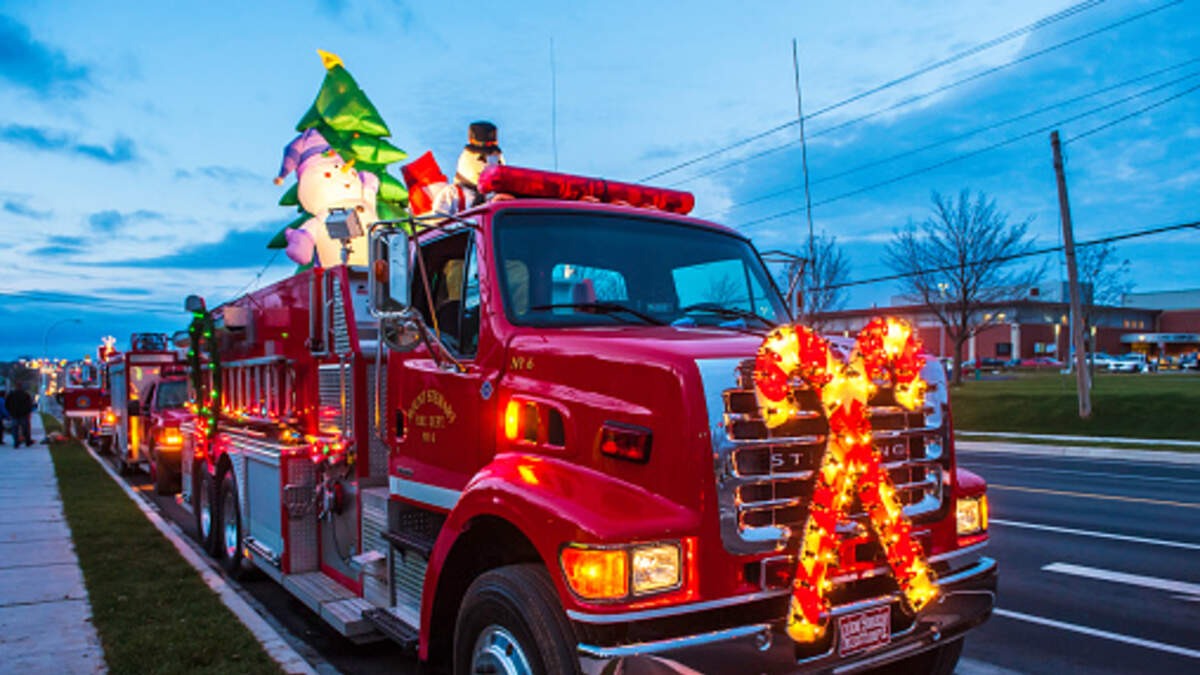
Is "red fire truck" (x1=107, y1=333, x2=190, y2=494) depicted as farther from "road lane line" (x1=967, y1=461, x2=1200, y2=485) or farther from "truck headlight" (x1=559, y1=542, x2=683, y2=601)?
"road lane line" (x1=967, y1=461, x2=1200, y2=485)

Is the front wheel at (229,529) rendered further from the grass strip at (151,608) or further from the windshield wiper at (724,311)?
the windshield wiper at (724,311)

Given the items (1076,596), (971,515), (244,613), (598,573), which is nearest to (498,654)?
(598,573)

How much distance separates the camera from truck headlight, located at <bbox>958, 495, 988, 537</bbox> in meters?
3.95

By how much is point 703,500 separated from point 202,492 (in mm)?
7446

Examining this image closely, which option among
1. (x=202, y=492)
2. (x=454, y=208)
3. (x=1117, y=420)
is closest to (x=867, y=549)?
(x=454, y=208)

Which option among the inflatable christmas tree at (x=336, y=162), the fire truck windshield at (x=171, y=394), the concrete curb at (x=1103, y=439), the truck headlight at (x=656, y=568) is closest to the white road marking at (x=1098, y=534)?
the inflatable christmas tree at (x=336, y=162)

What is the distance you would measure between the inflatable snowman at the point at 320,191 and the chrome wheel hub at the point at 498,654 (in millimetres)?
5157

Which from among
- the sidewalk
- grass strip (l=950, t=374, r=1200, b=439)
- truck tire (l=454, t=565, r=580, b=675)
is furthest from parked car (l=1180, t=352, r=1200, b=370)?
truck tire (l=454, t=565, r=580, b=675)

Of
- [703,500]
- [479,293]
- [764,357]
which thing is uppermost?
[479,293]

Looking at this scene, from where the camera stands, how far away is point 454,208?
493cm

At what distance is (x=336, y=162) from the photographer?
8.51 m

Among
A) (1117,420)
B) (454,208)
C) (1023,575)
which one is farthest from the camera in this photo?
(1117,420)

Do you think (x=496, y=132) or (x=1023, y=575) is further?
(x=1023, y=575)

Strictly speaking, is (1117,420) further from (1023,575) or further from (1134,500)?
(1023,575)
